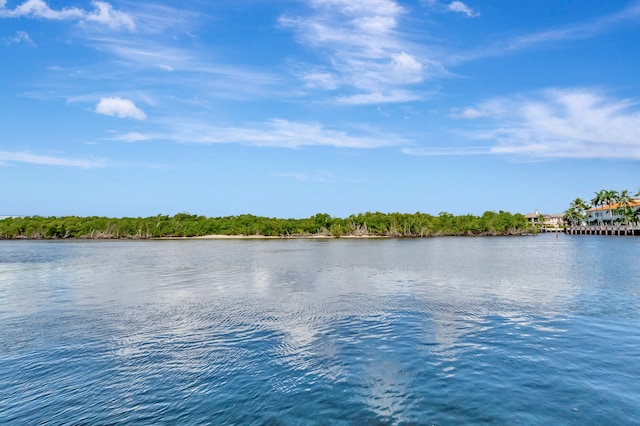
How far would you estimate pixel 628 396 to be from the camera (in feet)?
42.7

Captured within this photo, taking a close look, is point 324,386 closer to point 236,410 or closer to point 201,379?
point 236,410

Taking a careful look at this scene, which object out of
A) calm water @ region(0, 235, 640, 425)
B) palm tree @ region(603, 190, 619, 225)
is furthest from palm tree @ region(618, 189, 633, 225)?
calm water @ region(0, 235, 640, 425)

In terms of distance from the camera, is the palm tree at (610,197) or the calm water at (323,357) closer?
the calm water at (323,357)

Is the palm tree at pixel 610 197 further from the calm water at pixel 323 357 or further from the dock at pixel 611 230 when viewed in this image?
the calm water at pixel 323 357

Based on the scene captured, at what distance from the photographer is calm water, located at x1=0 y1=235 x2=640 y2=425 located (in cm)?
1222

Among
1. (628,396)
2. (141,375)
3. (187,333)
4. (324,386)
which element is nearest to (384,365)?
(324,386)

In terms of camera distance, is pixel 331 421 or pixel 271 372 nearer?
pixel 331 421

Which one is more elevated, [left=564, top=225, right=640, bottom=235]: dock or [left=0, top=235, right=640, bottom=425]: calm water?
[left=564, top=225, right=640, bottom=235]: dock

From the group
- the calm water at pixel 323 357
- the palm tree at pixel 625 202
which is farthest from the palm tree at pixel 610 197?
the calm water at pixel 323 357

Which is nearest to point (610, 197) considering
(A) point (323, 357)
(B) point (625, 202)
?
(B) point (625, 202)

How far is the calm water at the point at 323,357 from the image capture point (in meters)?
12.2

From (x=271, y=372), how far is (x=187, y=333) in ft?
23.4

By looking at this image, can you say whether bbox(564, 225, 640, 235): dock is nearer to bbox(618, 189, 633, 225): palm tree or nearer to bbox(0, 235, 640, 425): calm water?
bbox(618, 189, 633, 225): palm tree

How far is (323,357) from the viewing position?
55.6 feet
